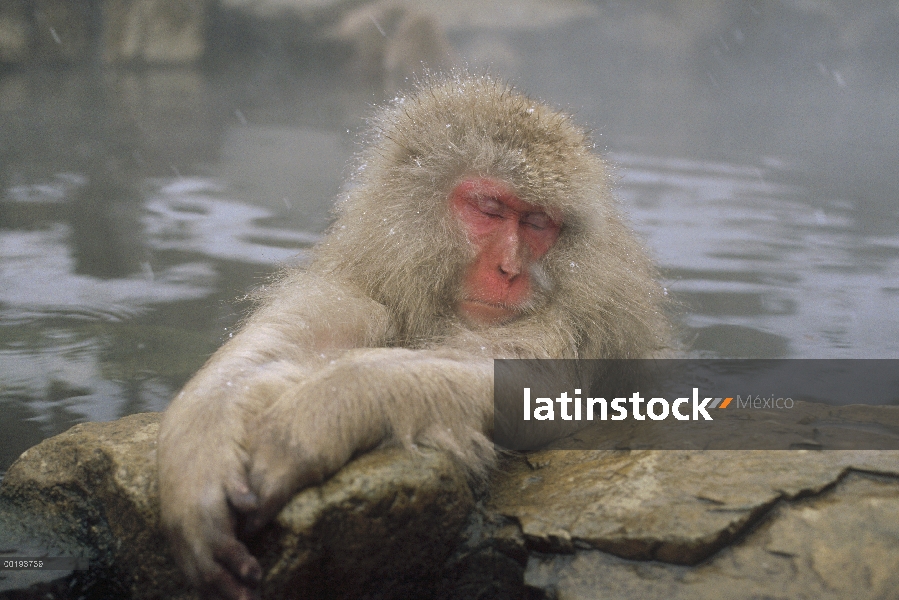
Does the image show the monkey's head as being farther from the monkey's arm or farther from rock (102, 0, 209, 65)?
rock (102, 0, 209, 65)

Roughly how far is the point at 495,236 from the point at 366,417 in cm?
116

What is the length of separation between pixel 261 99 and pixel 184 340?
519 inches

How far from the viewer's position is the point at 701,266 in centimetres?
755

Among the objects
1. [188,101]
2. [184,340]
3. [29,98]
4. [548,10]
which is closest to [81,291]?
[184,340]

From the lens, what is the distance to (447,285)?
345 centimetres

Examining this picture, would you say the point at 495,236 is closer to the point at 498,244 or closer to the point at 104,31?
the point at 498,244

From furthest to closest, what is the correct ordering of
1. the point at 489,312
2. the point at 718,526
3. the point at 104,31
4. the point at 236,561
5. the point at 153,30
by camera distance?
the point at 153,30 → the point at 104,31 → the point at 489,312 → the point at 718,526 → the point at 236,561

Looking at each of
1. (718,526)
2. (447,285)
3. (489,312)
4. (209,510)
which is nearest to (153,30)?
(447,285)

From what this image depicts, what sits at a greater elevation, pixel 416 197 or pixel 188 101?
pixel 188 101

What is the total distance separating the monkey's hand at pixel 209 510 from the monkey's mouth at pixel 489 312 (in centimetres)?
124

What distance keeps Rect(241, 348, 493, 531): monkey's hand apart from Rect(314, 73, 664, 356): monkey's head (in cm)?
50

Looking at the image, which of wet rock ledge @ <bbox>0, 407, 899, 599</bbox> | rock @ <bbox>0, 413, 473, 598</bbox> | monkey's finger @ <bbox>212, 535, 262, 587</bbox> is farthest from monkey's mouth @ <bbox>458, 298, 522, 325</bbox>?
monkey's finger @ <bbox>212, 535, 262, 587</bbox>

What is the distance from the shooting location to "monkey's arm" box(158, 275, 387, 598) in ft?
7.44

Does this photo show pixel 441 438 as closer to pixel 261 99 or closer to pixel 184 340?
pixel 184 340
